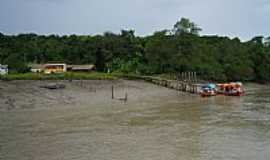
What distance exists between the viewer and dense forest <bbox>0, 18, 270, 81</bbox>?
92.7m

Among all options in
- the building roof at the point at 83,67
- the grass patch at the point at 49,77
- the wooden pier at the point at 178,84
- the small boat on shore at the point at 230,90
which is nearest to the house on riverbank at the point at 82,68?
the building roof at the point at 83,67

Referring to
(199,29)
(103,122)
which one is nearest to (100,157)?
(103,122)

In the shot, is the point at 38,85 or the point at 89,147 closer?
the point at 89,147

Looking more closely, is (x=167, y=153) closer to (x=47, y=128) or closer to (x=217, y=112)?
(x=47, y=128)

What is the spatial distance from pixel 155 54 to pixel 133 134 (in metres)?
63.5

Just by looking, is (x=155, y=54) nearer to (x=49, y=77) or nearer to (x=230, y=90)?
(x=230, y=90)

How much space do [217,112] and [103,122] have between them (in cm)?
1335

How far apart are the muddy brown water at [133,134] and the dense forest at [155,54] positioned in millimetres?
46393

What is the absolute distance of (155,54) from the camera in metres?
92.9

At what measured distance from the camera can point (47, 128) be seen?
32906mm

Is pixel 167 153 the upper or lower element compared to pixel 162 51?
lower

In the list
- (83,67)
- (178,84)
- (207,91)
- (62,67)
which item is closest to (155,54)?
(178,84)

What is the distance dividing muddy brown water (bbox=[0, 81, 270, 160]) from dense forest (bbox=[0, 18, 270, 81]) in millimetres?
46393

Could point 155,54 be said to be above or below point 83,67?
above
